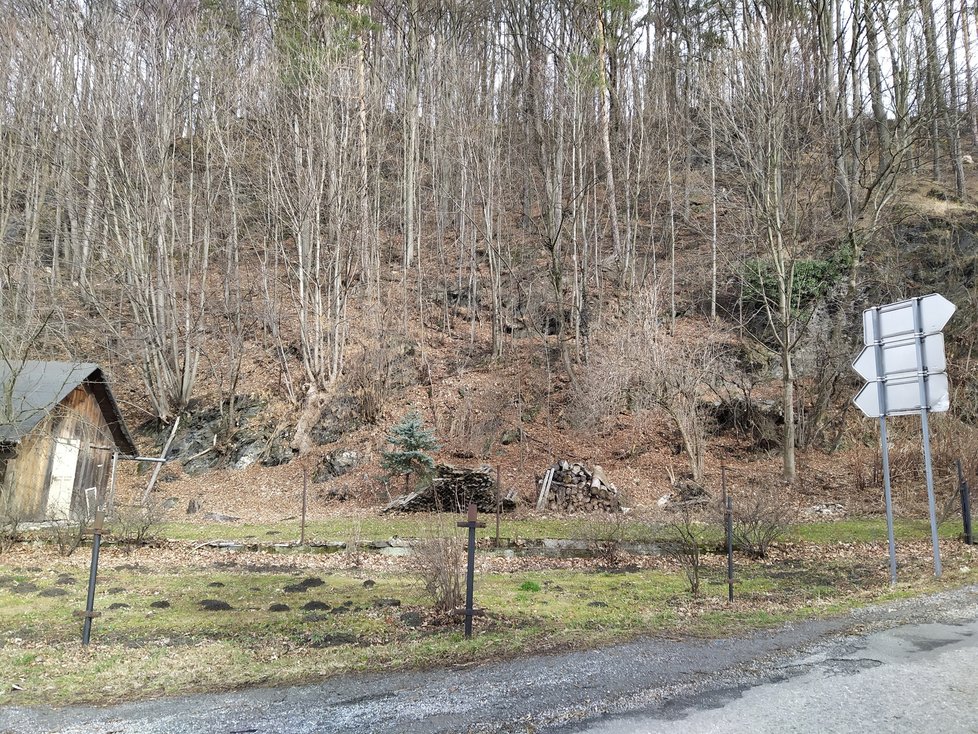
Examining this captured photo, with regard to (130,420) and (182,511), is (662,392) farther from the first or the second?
A: (130,420)

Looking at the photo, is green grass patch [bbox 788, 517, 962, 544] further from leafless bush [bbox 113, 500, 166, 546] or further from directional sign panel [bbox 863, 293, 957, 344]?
leafless bush [bbox 113, 500, 166, 546]

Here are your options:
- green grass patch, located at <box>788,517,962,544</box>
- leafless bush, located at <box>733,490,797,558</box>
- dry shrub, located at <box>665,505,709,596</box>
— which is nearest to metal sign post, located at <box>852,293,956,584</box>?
dry shrub, located at <box>665,505,709,596</box>

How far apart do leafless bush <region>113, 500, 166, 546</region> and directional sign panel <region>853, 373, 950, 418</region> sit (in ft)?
41.8

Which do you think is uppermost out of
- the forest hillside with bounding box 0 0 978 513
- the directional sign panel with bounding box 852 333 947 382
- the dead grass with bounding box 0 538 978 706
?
the forest hillside with bounding box 0 0 978 513

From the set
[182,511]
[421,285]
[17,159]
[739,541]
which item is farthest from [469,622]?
[17,159]

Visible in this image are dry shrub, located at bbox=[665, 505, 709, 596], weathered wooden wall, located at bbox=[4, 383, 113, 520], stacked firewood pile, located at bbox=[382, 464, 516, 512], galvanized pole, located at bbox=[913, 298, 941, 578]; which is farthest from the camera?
weathered wooden wall, located at bbox=[4, 383, 113, 520]

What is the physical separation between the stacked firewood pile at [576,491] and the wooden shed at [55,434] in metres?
10.5

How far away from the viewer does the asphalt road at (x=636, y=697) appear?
4.08 meters

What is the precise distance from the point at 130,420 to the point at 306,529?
1405 cm

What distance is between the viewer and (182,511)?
1891 cm

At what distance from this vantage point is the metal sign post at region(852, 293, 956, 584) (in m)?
7.95

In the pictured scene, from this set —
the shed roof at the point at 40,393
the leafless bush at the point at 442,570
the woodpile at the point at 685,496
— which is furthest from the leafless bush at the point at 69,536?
the woodpile at the point at 685,496

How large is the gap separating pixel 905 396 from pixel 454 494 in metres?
11.0

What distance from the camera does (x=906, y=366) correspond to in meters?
8.27
